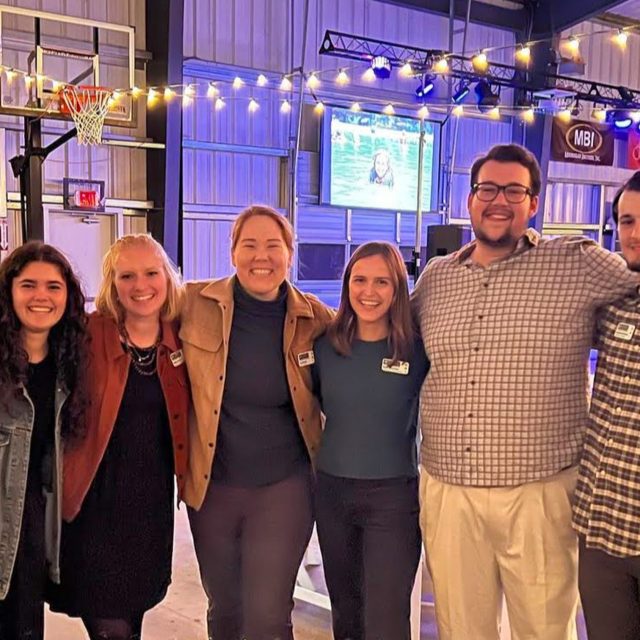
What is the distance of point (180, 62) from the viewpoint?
8102 mm

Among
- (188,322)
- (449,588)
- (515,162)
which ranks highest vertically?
(515,162)

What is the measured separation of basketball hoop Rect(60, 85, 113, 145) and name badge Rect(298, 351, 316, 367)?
16.9 feet

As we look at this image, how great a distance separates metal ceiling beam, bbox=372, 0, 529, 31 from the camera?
10.2m

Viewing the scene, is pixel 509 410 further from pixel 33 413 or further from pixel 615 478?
pixel 33 413

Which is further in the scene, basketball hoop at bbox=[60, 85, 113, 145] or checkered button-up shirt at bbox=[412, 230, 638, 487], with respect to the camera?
basketball hoop at bbox=[60, 85, 113, 145]

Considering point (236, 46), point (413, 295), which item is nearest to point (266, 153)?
point (236, 46)

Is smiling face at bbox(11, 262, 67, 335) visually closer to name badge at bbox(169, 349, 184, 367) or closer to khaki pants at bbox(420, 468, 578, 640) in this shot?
name badge at bbox(169, 349, 184, 367)

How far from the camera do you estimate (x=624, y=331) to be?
1789 mm

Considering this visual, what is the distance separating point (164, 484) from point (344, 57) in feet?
28.0

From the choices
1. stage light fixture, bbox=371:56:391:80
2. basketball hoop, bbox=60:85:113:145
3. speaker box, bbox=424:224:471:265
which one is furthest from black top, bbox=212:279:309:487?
stage light fixture, bbox=371:56:391:80

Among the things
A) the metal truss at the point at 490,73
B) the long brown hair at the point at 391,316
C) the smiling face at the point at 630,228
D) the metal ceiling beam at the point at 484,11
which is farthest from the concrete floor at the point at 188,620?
the metal ceiling beam at the point at 484,11

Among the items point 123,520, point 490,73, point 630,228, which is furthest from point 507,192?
point 490,73

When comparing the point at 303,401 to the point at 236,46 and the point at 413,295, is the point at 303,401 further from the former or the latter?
the point at 236,46

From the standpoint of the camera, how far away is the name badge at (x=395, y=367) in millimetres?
2111
